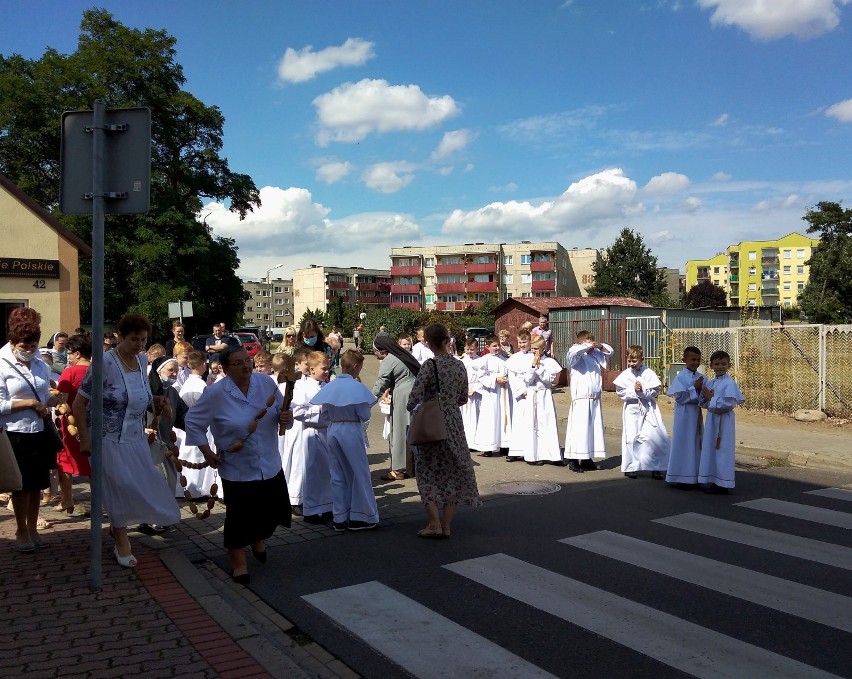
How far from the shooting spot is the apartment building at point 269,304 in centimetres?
17138

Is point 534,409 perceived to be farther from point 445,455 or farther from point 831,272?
point 831,272

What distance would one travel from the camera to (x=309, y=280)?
461ft

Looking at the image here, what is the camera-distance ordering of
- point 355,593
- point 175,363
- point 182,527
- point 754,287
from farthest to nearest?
point 754,287 < point 175,363 < point 182,527 < point 355,593

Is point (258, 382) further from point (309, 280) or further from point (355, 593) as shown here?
point (309, 280)

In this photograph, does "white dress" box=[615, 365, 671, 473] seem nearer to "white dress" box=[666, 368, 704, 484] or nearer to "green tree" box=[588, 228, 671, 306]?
"white dress" box=[666, 368, 704, 484]

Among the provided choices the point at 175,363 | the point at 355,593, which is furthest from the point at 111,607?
the point at 175,363

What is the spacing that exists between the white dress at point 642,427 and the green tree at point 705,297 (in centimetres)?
8069

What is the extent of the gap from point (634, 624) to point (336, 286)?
443 feet

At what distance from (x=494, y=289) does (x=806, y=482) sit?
97168 mm

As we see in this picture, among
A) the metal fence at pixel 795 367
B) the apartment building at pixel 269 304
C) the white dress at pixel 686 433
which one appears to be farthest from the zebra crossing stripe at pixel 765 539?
the apartment building at pixel 269 304

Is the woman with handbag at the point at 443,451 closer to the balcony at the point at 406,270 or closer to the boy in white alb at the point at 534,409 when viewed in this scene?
the boy in white alb at the point at 534,409

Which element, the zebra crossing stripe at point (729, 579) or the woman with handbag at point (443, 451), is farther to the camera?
the woman with handbag at point (443, 451)

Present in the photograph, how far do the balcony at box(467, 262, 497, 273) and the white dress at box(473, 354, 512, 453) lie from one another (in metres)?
96.0

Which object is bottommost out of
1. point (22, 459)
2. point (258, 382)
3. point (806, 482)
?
point (806, 482)
